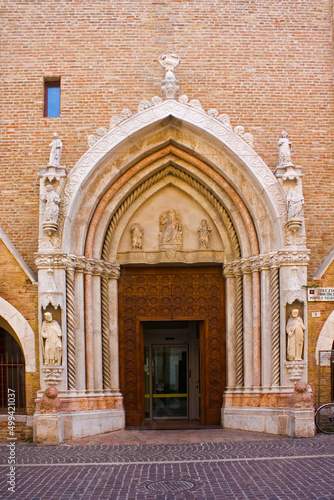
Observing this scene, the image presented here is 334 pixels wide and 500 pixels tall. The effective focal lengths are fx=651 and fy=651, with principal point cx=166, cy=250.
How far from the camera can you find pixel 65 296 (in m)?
12.2

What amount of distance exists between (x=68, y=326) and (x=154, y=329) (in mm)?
3696

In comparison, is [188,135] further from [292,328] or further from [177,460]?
[177,460]

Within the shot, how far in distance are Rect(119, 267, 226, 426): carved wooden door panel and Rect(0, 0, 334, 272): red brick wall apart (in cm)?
258

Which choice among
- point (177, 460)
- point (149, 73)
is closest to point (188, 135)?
point (149, 73)

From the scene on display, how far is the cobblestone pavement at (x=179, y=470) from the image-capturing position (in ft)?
25.3

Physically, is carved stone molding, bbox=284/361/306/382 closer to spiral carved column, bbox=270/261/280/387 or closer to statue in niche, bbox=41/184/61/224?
spiral carved column, bbox=270/261/280/387

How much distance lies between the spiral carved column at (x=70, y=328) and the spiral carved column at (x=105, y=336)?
1.00m

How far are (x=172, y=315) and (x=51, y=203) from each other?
3.60 meters

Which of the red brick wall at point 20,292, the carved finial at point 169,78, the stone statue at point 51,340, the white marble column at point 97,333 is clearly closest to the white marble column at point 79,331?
the white marble column at point 97,333

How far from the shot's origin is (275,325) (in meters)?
12.4

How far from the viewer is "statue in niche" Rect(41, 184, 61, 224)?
1206 cm

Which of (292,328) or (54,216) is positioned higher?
(54,216)

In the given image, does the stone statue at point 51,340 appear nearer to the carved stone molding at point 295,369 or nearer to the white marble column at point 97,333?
the white marble column at point 97,333

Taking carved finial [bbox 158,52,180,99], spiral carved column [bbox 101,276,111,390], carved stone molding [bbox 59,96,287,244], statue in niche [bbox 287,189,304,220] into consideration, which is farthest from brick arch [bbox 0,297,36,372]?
statue in niche [bbox 287,189,304,220]
